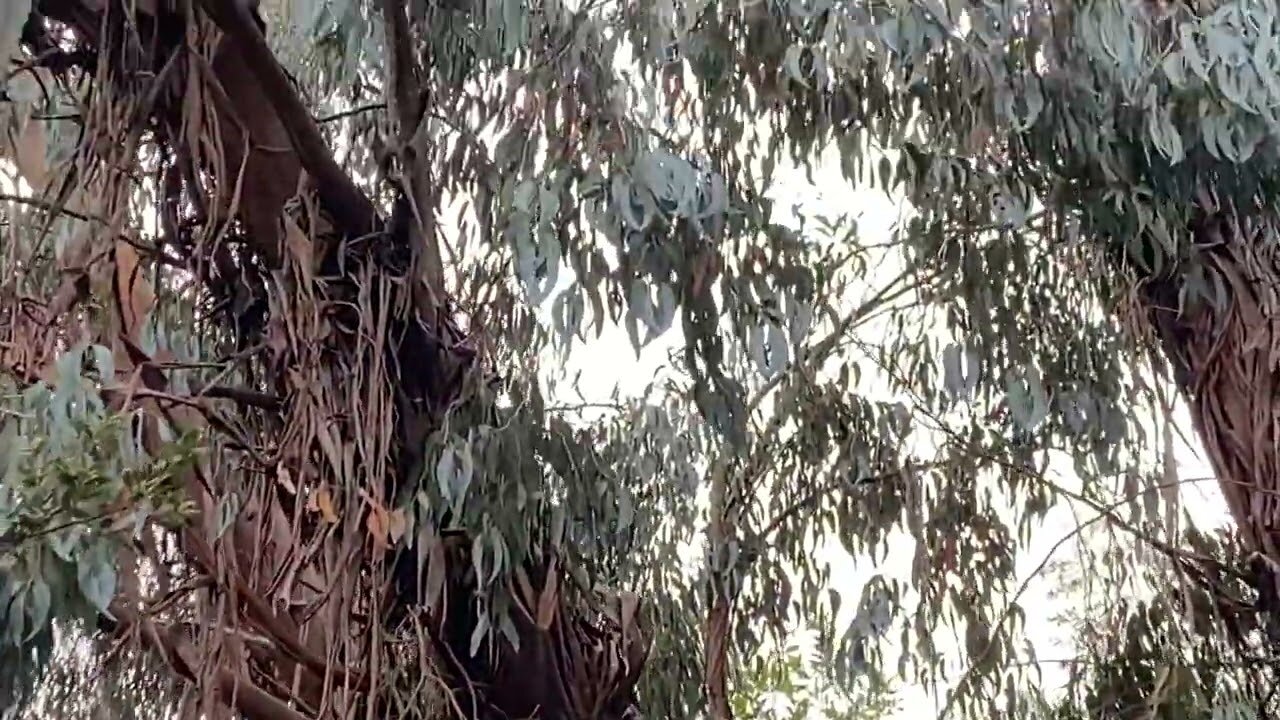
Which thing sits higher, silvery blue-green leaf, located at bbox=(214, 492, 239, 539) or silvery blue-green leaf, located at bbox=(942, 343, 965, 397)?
silvery blue-green leaf, located at bbox=(942, 343, 965, 397)

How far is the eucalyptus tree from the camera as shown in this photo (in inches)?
54.0

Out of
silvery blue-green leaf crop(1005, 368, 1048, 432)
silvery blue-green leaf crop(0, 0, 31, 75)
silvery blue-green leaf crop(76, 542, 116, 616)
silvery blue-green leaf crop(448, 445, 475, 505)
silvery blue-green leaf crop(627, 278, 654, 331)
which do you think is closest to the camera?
silvery blue-green leaf crop(0, 0, 31, 75)

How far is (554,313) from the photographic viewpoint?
132cm

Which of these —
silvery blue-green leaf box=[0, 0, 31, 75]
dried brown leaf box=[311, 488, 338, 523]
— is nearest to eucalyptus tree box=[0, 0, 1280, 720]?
dried brown leaf box=[311, 488, 338, 523]

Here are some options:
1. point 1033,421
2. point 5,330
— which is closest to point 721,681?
point 1033,421

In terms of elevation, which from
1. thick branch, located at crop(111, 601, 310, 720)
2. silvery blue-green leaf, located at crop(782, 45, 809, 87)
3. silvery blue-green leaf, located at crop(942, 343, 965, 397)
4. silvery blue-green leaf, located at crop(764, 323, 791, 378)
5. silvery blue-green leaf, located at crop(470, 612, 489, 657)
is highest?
silvery blue-green leaf, located at crop(782, 45, 809, 87)

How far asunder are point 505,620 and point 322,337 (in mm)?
413

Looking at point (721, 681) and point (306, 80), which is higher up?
point (306, 80)

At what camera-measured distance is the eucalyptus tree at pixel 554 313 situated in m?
1.37

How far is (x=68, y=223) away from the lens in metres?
1.60

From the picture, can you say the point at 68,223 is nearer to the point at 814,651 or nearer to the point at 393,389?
the point at 393,389

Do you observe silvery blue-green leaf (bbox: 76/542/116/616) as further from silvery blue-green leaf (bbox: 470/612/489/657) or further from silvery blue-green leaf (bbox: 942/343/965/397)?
silvery blue-green leaf (bbox: 942/343/965/397)

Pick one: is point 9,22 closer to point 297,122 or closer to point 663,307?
point 663,307

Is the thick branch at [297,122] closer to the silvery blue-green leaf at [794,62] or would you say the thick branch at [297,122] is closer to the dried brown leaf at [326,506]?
the dried brown leaf at [326,506]
